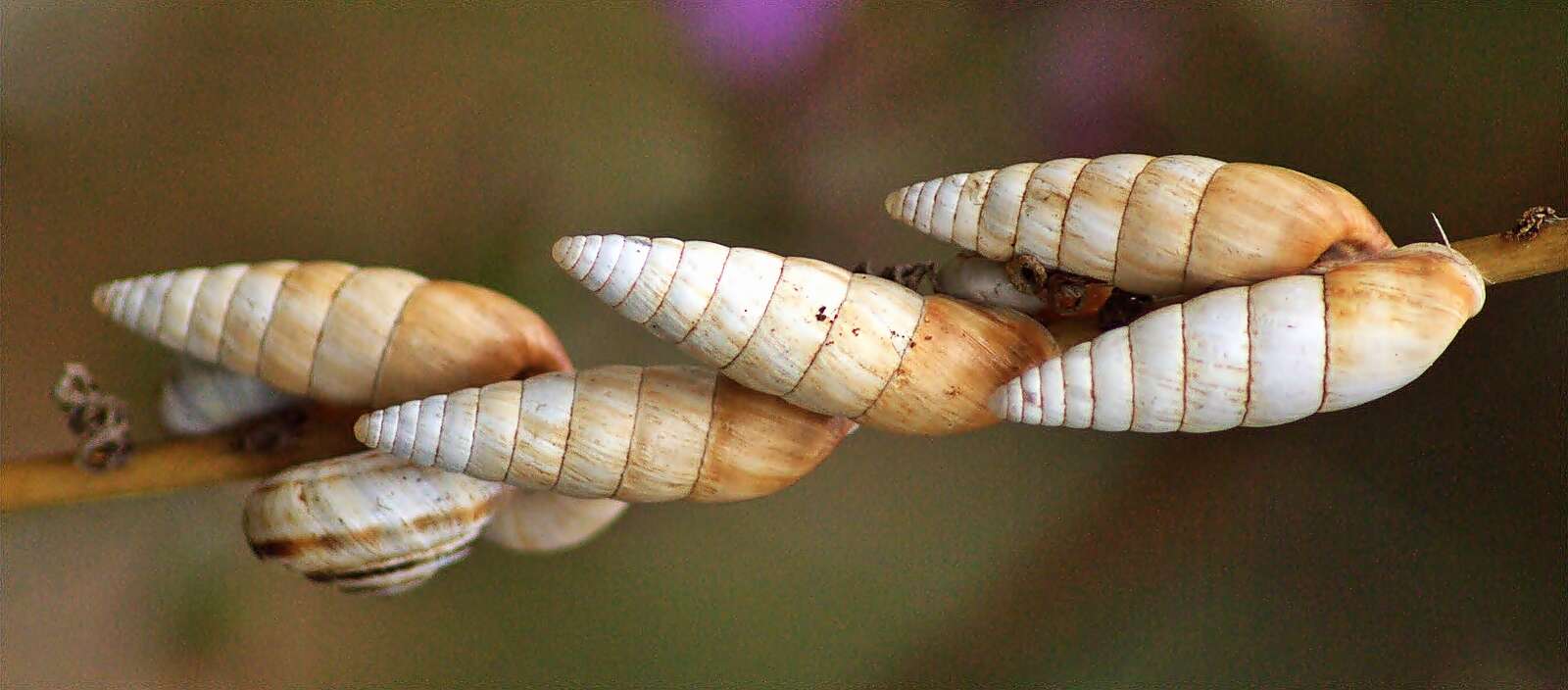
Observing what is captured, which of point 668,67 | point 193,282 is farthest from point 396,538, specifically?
point 668,67

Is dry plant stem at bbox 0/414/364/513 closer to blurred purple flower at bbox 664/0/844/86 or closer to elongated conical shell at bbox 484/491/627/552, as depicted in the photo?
elongated conical shell at bbox 484/491/627/552

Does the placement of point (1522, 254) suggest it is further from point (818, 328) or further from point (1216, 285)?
point (818, 328)

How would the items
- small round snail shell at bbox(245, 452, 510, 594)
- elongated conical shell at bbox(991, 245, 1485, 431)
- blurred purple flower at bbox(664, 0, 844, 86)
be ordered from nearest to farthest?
elongated conical shell at bbox(991, 245, 1485, 431) < small round snail shell at bbox(245, 452, 510, 594) < blurred purple flower at bbox(664, 0, 844, 86)

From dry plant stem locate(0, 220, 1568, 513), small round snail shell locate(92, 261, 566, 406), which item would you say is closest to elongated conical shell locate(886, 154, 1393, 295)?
small round snail shell locate(92, 261, 566, 406)

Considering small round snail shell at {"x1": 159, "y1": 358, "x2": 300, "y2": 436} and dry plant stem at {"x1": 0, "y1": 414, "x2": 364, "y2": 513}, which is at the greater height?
small round snail shell at {"x1": 159, "y1": 358, "x2": 300, "y2": 436}

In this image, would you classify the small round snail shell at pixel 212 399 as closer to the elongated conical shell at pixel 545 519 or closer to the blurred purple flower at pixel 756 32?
the elongated conical shell at pixel 545 519

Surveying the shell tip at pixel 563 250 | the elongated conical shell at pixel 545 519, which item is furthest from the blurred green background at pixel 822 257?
the shell tip at pixel 563 250
